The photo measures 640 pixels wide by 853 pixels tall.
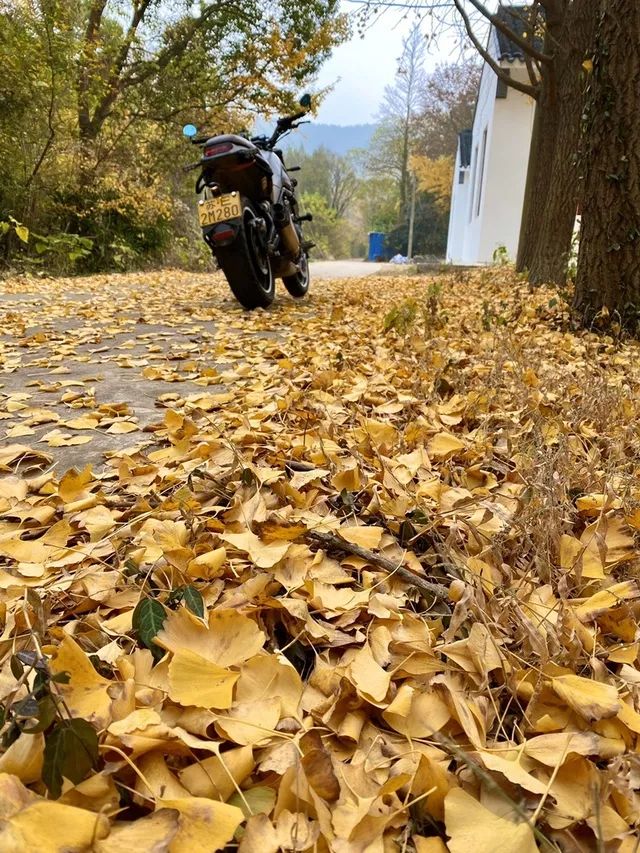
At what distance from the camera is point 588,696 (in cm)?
67

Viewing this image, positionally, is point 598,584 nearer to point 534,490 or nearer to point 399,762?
point 534,490

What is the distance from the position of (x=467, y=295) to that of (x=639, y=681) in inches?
174

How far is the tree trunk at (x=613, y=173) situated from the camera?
277 centimetres

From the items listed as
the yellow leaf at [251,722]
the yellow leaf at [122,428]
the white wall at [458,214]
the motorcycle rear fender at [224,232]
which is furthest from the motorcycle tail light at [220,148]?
the white wall at [458,214]

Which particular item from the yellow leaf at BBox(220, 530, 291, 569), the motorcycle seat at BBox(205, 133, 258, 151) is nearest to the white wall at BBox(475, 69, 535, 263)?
the motorcycle seat at BBox(205, 133, 258, 151)

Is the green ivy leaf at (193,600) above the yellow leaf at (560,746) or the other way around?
above

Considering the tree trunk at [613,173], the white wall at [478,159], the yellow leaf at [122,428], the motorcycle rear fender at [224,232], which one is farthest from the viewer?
the white wall at [478,159]

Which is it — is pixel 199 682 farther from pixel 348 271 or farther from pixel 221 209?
pixel 348 271

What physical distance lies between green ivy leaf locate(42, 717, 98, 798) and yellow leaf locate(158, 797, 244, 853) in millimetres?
83

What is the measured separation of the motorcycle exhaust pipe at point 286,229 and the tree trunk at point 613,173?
2.15 metres

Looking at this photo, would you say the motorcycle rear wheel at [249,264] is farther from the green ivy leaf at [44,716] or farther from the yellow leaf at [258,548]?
the green ivy leaf at [44,716]

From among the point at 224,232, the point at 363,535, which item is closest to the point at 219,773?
the point at 363,535

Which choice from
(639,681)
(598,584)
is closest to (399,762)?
(639,681)

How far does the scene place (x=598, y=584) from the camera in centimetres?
93
